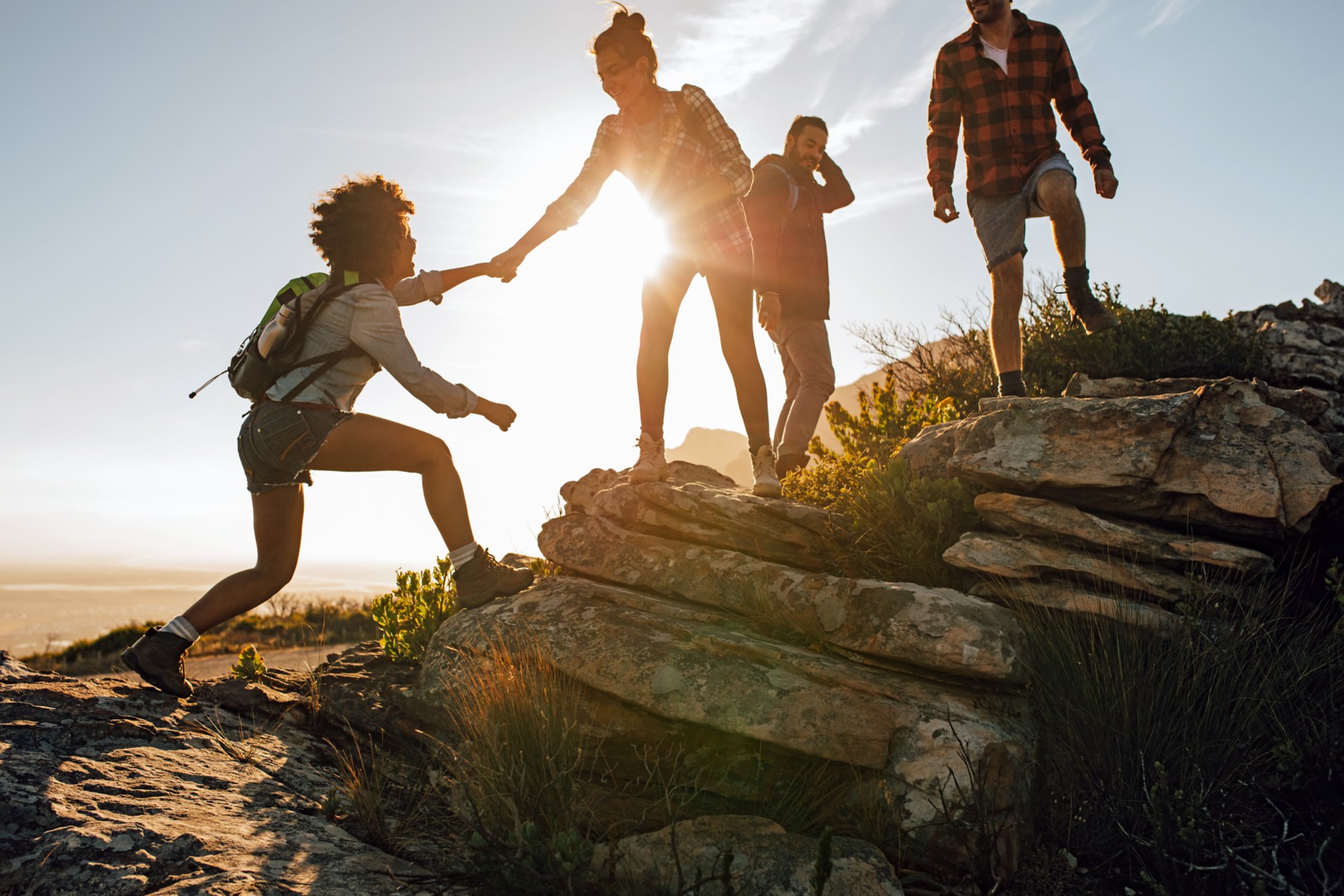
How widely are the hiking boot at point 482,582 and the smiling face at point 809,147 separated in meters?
4.76

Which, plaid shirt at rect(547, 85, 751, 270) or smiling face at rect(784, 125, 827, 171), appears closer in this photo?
plaid shirt at rect(547, 85, 751, 270)

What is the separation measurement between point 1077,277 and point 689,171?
275 cm

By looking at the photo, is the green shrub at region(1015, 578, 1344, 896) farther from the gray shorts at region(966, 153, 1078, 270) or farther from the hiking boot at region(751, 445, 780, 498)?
the gray shorts at region(966, 153, 1078, 270)

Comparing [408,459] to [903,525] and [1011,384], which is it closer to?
[903,525]

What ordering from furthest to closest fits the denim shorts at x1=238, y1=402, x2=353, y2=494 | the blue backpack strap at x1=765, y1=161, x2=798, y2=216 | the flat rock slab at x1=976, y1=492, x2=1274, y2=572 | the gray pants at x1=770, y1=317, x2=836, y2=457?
the blue backpack strap at x1=765, y1=161, x2=798, y2=216
the gray pants at x1=770, y1=317, x2=836, y2=457
the denim shorts at x1=238, y1=402, x2=353, y2=494
the flat rock slab at x1=976, y1=492, x2=1274, y2=572

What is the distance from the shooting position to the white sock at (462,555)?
461 centimetres

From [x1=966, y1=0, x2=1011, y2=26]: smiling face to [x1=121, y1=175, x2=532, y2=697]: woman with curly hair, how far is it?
13.8ft

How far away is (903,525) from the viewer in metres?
4.57

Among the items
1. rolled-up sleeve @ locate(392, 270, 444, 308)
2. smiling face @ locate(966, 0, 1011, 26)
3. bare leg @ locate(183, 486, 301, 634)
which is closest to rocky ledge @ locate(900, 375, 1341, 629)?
smiling face @ locate(966, 0, 1011, 26)

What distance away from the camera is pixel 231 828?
9.45 feet

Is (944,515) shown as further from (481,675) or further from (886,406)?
(481,675)

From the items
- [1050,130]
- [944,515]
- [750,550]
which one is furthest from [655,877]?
[1050,130]

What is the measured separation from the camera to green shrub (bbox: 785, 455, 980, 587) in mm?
4480

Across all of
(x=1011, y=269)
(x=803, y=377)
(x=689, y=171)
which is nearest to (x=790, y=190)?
(x=803, y=377)
